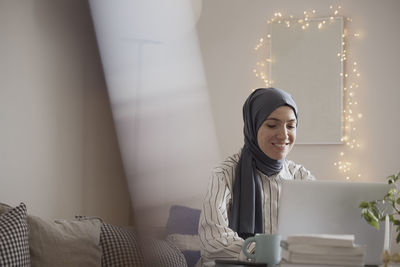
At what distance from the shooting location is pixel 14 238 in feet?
7.37

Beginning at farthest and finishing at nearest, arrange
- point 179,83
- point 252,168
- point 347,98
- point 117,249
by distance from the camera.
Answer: point 179,83
point 347,98
point 117,249
point 252,168

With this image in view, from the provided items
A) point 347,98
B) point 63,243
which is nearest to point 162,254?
point 63,243

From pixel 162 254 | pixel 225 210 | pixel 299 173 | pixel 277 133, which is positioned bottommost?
pixel 162 254

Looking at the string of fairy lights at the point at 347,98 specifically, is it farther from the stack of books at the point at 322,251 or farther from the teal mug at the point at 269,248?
the stack of books at the point at 322,251

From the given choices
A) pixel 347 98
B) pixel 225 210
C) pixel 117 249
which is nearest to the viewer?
pixel 225 210

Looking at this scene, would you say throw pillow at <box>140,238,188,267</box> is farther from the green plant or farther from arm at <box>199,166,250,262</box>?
the green plant

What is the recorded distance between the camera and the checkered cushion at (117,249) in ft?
8.93

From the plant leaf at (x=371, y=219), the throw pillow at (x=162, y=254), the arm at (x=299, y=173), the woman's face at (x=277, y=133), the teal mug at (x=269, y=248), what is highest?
the woman's face at (x=277, y=133)

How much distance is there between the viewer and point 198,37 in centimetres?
383

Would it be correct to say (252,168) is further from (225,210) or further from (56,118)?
(56,118)

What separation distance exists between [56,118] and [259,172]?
140 cm

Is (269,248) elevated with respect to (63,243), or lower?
elevated

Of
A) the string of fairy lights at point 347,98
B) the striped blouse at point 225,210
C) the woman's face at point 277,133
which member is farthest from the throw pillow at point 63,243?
the string of fairy lights at point 347,98

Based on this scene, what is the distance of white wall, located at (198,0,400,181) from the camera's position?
11.1 feet
